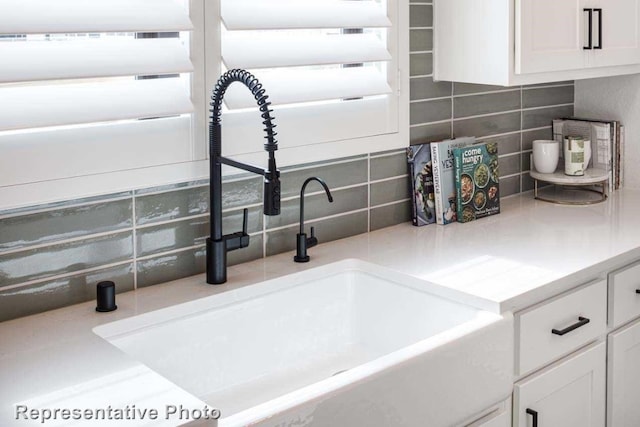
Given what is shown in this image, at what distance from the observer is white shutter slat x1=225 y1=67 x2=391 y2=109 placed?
2027 mm

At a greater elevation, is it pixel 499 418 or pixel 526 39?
pixel 526 39

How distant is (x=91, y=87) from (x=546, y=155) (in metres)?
1.67

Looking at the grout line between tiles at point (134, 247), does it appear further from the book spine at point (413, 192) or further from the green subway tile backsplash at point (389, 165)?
the book spine at point (413, 192)

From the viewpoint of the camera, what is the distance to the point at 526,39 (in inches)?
93.7

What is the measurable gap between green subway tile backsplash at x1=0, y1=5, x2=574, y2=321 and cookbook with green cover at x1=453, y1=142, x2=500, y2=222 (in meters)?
0.14

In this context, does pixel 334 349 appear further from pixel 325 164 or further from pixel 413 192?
pixel 413 192

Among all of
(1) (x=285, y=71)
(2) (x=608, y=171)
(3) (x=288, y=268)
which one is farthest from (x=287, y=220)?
(2) (x=608, y=171)

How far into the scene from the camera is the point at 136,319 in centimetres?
175

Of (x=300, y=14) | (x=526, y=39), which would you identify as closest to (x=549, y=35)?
(x=526, y=39)

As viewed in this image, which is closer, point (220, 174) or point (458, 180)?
point (220, 174)

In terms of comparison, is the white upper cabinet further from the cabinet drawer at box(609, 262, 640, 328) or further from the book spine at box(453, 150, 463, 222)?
the cabinet drawer at box(609, 262, 640, 328)

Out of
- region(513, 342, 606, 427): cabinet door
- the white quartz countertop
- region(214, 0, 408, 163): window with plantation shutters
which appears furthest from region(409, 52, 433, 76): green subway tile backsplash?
region(513, 342, 606, 427): cabinet door

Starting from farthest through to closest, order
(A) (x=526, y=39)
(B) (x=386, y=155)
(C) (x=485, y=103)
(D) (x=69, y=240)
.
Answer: (C) (x=485, y=103), (B) (x=386, y=155), (A) (x=526, y=39), (D) (x=69, y=240)

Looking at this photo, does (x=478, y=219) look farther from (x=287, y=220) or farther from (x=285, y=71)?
(x=285, y=71)
